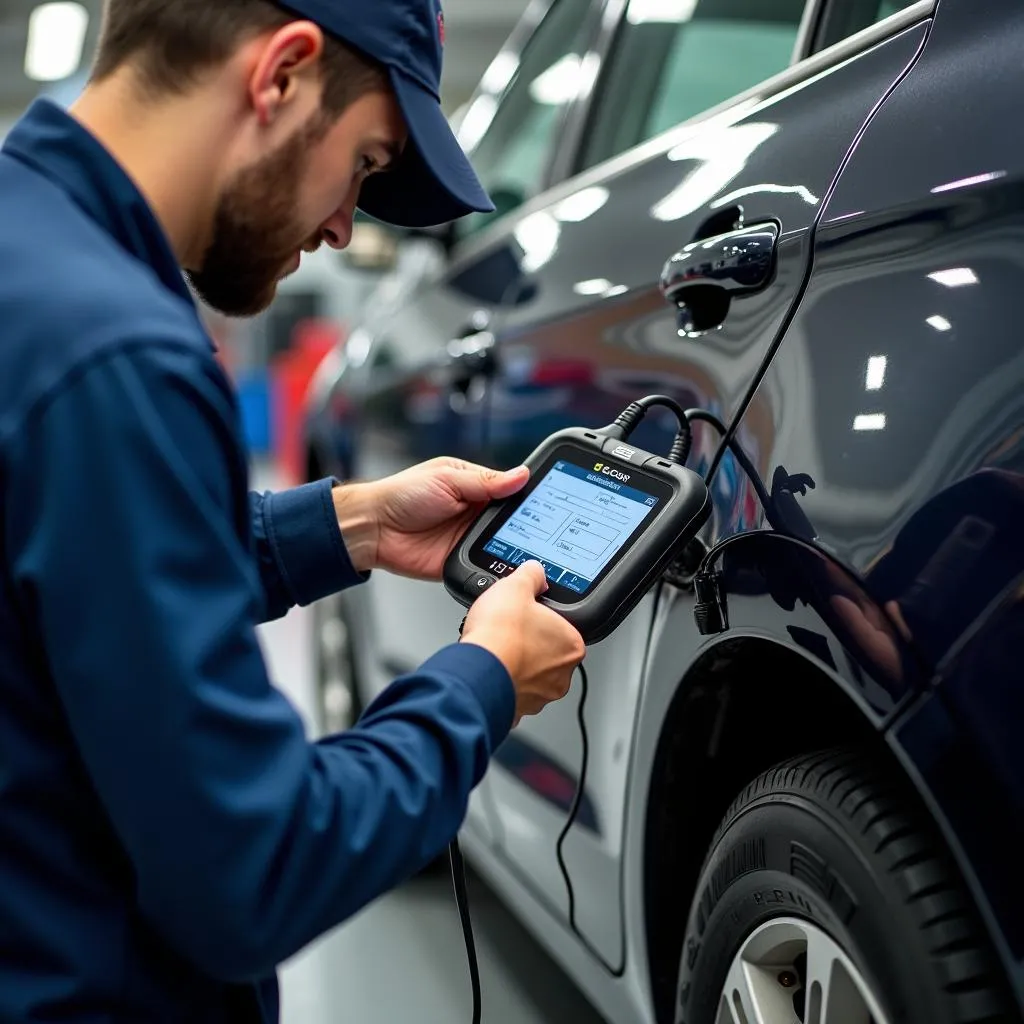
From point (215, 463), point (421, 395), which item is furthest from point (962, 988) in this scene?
point (421, 395)

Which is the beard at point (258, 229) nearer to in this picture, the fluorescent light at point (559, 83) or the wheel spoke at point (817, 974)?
the wheel spoke at point (817, 974)

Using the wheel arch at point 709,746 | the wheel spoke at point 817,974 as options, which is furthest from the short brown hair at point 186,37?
the wheel spoke at point 817,974

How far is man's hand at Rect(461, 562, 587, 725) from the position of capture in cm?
94

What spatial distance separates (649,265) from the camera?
1273 mm

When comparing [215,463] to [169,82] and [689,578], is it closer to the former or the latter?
[169,82]

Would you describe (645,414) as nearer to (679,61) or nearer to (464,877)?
(464,877)

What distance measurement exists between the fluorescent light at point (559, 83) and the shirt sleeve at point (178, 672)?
1.37m

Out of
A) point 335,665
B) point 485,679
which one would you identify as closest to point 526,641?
point 485,679

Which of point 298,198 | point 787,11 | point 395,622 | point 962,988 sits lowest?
point 395,622

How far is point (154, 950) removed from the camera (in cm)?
84

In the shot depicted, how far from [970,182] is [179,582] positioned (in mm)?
561

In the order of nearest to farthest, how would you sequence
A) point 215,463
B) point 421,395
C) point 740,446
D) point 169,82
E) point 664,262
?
point 215,463, point 169,82, point 740,446, point 664,262, point 421,395

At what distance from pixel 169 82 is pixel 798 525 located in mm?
546

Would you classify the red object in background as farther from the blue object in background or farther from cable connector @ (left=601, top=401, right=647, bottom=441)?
cable connector @ (left=601, top=401, right=647, bottom=441)
